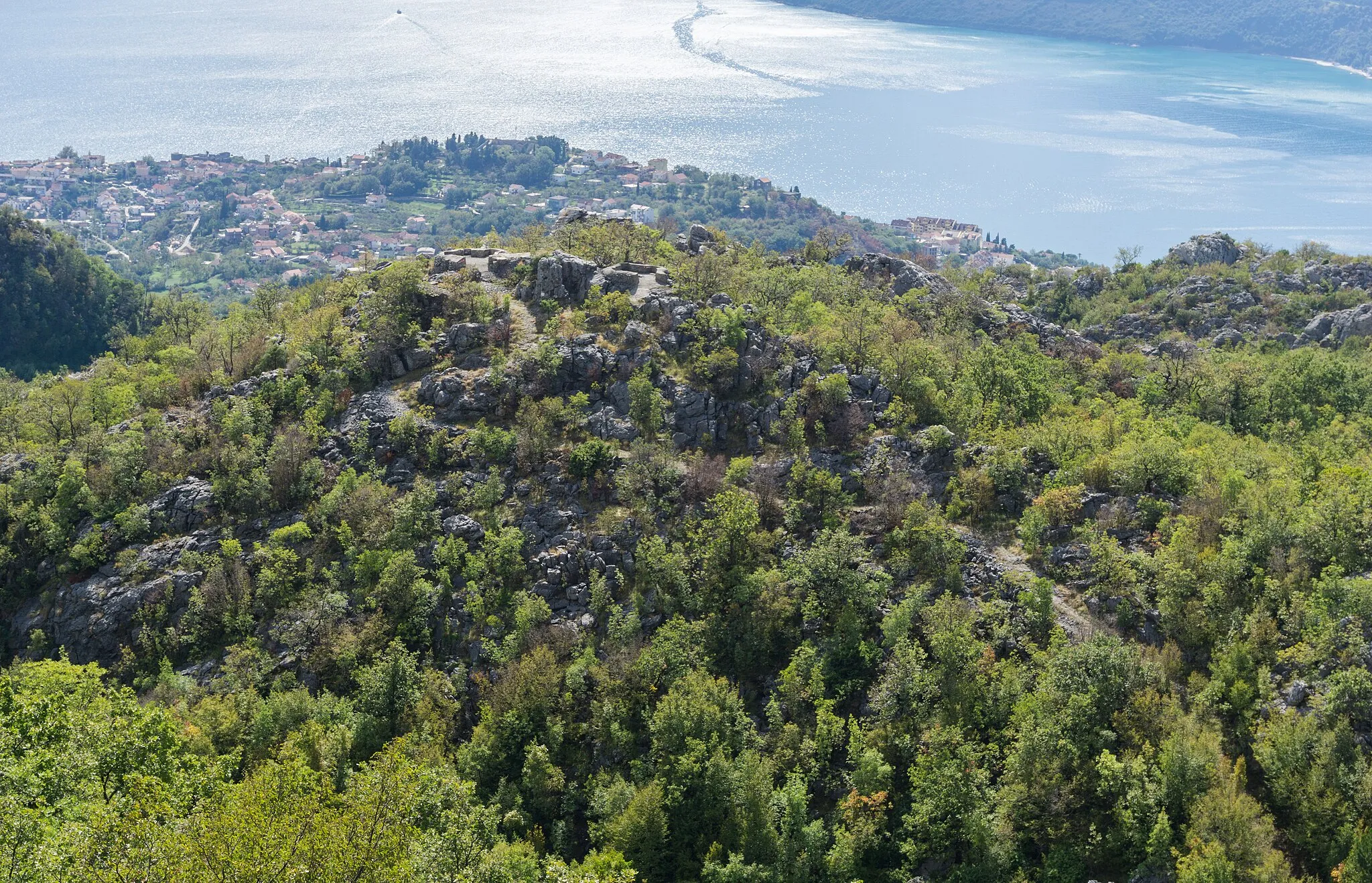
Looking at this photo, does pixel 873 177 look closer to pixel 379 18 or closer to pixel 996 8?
pixel 996 8

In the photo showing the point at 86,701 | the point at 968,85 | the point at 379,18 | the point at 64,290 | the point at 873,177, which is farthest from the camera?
the point at 379,18

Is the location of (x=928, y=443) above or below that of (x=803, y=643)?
above

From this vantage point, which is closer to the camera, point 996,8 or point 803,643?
point 803,643

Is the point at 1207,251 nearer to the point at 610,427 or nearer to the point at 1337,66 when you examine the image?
the point at 610,427

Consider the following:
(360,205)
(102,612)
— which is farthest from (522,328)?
(360,205)

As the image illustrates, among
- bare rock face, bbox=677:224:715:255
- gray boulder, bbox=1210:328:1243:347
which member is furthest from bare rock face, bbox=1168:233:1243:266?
bare rock face, bbox=677:224:715:255

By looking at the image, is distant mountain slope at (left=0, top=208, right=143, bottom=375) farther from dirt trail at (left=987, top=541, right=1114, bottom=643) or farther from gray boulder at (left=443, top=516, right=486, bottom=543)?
dirt trail at (left=987, top=541, right=1114, bottom=643)

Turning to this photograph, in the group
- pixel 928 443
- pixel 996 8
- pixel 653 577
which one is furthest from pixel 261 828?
pixel 996 8
